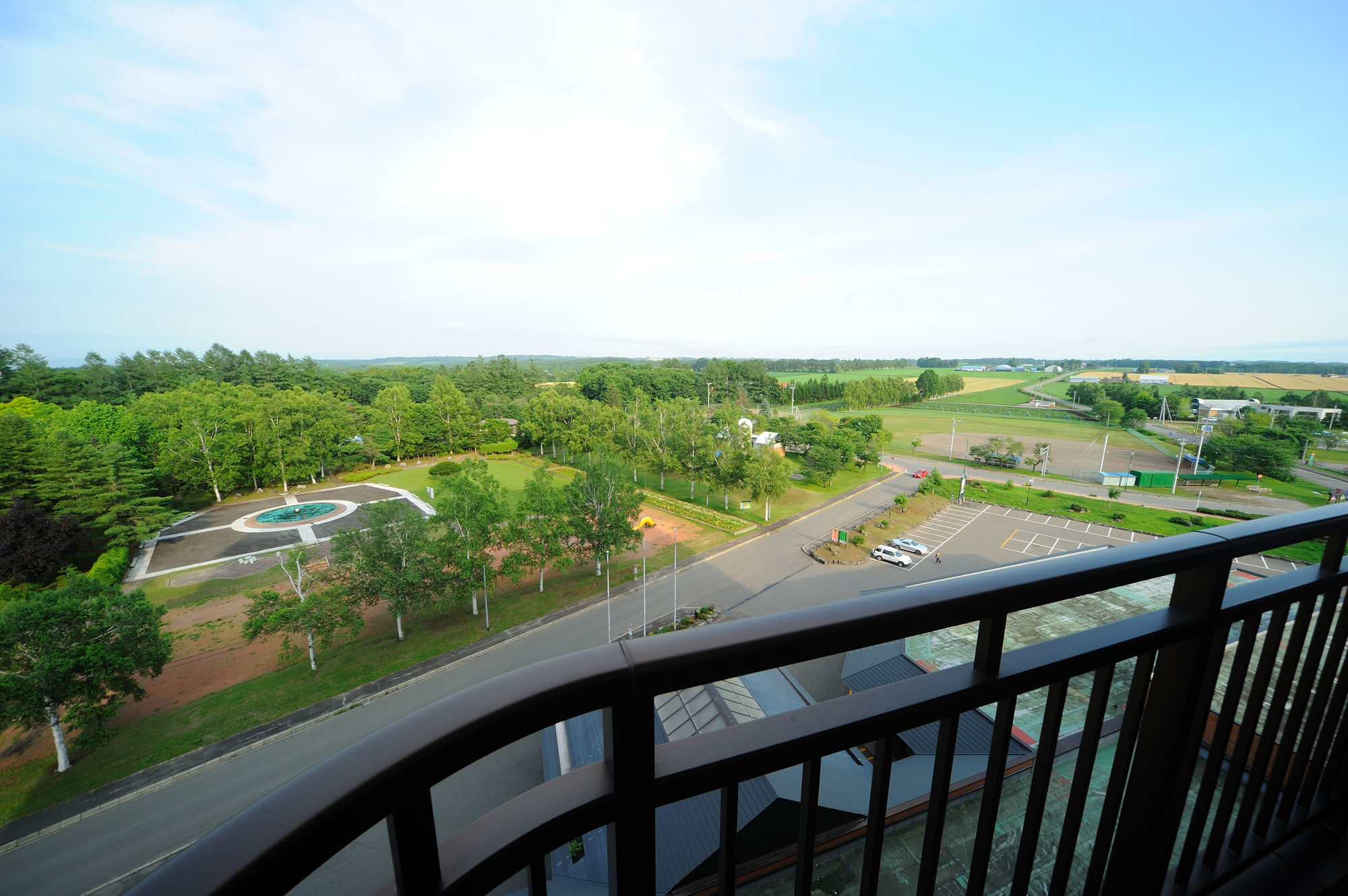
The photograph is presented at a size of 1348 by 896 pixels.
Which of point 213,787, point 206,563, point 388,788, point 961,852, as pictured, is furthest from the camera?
point 206,563

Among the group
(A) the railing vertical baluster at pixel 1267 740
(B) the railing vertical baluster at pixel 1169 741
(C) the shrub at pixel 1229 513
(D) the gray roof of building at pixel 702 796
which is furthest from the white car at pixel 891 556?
(B) the railing vertical baluster at pixel 1169 741

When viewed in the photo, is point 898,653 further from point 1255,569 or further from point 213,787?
point 1255,569

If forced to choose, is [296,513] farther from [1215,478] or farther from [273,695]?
[1215,478]

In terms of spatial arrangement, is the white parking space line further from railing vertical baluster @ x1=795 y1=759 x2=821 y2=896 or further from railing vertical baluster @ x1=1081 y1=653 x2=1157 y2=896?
railing vertical baluster @ x1=795 y1=759 x2=821 y2=896

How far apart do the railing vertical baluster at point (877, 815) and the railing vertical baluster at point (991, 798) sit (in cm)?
17

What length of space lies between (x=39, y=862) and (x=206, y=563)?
9.71 meters

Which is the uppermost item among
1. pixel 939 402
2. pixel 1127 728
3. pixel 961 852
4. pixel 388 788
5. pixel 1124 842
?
pixel 388 788

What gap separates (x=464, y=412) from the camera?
26.3 m

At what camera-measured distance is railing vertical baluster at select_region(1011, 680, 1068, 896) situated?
814 mm

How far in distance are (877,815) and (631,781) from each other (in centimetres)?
42

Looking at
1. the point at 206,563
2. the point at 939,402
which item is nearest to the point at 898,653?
the point at 206,563

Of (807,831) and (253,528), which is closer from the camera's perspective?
(807,831)

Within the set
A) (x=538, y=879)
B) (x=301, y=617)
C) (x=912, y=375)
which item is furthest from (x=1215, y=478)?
(x=912, y=375)

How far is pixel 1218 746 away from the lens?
1.09m
